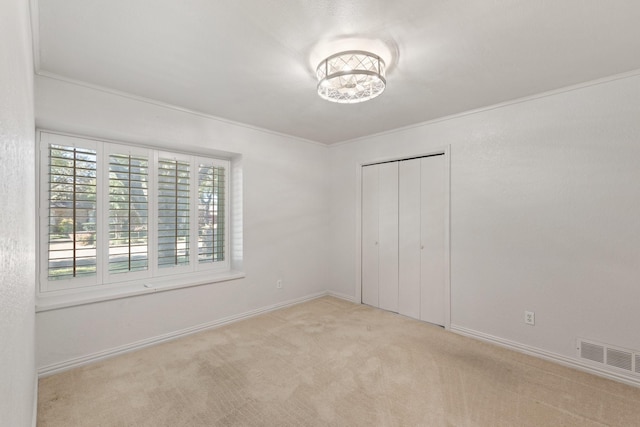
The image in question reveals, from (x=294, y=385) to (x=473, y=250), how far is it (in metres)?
2.17

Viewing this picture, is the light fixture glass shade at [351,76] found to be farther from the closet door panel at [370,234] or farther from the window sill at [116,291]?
the window sill at [116,291]

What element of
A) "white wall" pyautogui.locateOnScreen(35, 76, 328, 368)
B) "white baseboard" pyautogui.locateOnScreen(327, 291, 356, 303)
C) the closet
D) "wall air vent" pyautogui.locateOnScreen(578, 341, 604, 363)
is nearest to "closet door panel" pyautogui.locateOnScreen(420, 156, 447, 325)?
the closet

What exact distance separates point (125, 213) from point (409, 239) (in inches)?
121

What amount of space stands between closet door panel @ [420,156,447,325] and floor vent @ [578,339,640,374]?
1.17 m

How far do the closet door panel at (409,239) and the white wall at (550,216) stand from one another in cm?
42

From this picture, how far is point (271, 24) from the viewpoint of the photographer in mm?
1650

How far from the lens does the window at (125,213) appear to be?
2.42 meters

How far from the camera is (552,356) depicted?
2527mm

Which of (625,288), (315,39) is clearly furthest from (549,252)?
(315,39)

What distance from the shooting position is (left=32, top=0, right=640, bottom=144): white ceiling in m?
1.53

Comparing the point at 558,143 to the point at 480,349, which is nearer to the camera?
the point at 558,143

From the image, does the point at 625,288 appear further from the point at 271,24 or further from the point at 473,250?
the point at 271,24

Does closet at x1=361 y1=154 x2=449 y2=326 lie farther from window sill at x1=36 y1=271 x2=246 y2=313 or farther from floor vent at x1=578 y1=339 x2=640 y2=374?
window sill at x1=36 y1=271 x2=246 y2=313

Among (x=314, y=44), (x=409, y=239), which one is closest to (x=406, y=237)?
(x=409, y=239)
